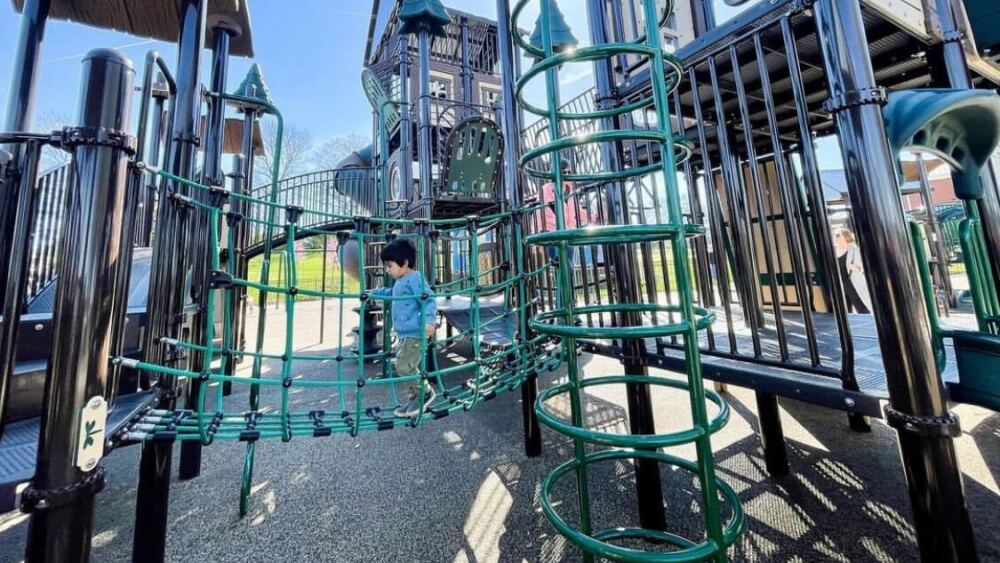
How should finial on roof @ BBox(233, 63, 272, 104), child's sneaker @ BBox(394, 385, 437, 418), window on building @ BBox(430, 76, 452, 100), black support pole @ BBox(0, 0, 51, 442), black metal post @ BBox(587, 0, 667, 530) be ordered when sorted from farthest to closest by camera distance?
window on building @ BBox(430, 76, 452, 100) → finial on roof @ BBox(233, 63, 272, 104) → black support pole @ BBox(0, 0, 51, 442) → child's sneaker @ BBox(394, 385, 437, 418) → black metal post @ BBox(587, 0, 667, 530)

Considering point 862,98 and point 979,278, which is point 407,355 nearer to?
point 862,98

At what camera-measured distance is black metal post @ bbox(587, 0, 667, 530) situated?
167 centimetres

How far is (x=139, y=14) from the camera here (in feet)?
8.82

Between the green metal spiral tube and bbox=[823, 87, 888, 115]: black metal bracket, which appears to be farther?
bbox=[823, 87, 888, 115]: black metal bracket

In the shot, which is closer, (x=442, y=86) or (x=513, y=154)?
(x=513, y=154)

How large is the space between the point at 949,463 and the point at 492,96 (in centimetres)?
1109

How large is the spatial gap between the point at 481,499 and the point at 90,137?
6.93 feet

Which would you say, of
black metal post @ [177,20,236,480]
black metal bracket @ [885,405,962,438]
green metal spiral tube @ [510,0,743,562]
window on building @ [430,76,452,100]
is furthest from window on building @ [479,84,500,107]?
black metal bracket @ [885,405,962,438]

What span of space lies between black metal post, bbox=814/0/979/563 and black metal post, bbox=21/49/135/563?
6.58ft

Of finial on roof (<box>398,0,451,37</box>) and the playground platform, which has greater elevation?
finial on roof (<box>398,0,451,37</box>)

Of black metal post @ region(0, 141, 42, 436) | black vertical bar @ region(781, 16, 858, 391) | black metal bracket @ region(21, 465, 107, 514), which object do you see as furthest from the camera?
black vertical bar @ region(781, 16, 858, 391)

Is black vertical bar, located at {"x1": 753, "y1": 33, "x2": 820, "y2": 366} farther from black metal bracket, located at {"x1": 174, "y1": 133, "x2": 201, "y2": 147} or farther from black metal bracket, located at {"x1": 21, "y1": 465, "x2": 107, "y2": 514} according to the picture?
black metal bracket, located at {"x1": 174, "y1": 133, "x2": 201, "y2": 147}

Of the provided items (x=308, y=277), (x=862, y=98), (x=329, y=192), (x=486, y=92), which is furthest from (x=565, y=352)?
(x=308, y=277)

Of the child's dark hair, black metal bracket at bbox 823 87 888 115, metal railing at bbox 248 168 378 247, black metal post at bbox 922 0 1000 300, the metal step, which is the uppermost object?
metal railing at bbox 248 168 378 247
